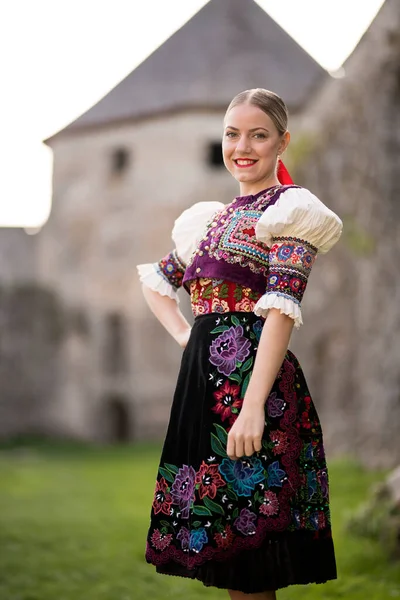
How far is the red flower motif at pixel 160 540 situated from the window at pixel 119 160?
16.1m

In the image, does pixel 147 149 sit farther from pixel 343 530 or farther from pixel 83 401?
pixel 343 530

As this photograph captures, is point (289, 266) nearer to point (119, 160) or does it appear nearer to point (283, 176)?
point (283, 176)

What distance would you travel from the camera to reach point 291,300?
1979 mm

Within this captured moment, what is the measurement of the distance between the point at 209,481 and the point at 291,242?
2.07 feet

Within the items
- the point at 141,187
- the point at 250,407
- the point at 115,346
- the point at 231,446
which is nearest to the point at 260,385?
the point at 250,407

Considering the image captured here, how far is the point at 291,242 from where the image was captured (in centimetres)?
202

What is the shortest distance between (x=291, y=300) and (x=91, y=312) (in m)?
16.0

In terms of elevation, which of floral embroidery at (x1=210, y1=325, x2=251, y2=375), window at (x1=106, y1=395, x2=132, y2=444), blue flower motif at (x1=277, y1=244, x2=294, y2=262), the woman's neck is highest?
window at (x1=106, y1=395, x2=132, y2=444)

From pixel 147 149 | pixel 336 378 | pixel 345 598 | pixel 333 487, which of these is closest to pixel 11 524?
pixel 333 487

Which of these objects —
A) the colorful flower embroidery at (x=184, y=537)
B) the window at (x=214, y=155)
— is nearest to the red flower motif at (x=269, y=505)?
the colorful flower embroidery at (x=184, y=537)

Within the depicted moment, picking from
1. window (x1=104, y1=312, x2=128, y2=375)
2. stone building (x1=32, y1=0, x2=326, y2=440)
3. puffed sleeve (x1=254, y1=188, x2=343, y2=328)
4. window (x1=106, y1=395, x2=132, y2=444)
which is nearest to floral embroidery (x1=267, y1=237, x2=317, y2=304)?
puffed sleeve (x1=254, y1=188, x2=343, y2=328)

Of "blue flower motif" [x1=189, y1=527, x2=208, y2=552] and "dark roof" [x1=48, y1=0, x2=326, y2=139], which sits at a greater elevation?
"dark roof" [x1=48, y1=0, x2=326, y2=139]

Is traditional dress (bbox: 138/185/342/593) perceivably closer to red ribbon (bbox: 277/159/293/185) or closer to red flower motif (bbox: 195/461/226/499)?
red flower motif (bbox: 195/461/226/499)

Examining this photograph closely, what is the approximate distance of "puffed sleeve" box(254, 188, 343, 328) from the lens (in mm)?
1989
